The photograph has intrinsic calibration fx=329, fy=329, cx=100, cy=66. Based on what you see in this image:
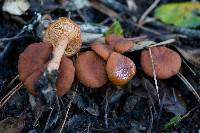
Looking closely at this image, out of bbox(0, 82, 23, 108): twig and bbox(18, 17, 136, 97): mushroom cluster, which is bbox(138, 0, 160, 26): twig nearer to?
bbox(18, 17, 136, 97): mushroom cluster

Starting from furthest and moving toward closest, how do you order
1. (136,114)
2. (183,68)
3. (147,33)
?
1. (147,33)
2. (183,68)
3. (136,114)

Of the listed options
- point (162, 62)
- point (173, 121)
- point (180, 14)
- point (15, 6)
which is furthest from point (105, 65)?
point (180, 14)

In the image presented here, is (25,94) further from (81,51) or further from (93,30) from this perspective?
(93,30)

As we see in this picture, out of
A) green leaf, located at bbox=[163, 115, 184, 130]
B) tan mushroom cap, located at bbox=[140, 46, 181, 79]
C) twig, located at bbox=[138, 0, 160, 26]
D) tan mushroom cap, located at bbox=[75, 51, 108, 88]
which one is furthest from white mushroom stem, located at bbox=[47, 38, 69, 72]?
twig, located at bbox=[138, 0, 160, 26]

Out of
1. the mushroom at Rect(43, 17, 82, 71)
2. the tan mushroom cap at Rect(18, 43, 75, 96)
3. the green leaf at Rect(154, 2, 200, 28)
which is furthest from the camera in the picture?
the green leaf at Rect(154, 2, 200, 28)

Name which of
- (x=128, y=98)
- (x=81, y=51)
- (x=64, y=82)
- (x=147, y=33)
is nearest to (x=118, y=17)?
(x=147, y=33)

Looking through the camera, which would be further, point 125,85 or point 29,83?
point 125,85
